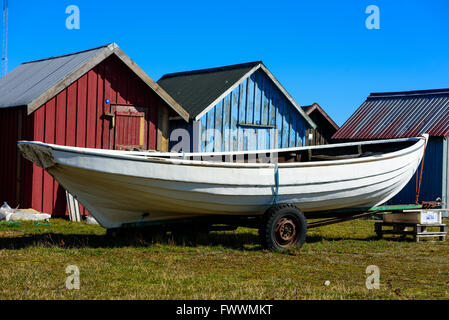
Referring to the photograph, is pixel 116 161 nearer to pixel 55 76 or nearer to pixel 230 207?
pixel 230 207

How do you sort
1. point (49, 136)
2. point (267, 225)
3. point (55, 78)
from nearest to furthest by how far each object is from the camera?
1. point (267, 225)
2. point (49, 136)
3. point (55, 78)

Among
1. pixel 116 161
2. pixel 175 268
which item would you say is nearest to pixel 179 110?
pixel 116 161

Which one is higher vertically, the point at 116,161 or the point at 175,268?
the point at 116,161

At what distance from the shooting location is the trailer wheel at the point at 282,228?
31.3 ft

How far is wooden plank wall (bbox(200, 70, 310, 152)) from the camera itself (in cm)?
1928

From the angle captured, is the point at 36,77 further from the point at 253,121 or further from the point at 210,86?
the point at 253,121

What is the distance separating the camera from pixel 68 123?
611 inches

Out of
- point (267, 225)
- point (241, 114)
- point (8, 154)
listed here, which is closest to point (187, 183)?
point (267, 225)

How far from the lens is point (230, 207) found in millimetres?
9812

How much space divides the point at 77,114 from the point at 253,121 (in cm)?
662

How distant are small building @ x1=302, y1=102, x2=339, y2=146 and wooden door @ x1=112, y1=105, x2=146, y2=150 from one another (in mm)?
11858

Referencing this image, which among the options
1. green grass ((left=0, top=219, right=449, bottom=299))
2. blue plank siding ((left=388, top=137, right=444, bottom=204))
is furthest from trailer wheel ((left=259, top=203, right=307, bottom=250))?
blue plank siding ((left=388, top=137, right=444, bottom=204))

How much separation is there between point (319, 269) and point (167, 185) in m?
2.62

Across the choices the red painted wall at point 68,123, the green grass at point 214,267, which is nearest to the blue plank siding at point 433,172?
the green grass at point 214,267
